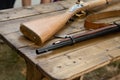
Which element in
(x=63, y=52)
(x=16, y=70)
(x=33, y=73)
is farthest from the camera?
(x=16, y=70)

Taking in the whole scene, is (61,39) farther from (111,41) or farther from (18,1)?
(18,1)

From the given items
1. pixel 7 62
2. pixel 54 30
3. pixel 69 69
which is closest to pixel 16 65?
pixel 7 62

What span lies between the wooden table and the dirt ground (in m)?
0.54

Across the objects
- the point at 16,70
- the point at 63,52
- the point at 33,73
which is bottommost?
the point at 16,70

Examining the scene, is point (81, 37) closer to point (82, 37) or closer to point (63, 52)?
point (82, 37)

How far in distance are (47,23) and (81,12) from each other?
0.96 feet

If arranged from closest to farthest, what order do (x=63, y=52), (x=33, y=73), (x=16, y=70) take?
1. (x=63, y=52)
2. (x=33, y=73)
3. (x=16, y=70)

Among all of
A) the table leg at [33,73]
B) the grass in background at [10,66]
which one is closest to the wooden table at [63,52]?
the table leg at [33,73]

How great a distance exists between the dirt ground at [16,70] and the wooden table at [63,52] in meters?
0.54

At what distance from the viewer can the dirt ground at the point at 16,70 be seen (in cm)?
173

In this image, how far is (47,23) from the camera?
41.9 inches

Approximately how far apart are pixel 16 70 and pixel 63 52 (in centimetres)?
86

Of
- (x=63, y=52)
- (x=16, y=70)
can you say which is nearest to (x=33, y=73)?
(x=63, y=52)

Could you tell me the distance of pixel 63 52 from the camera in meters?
1.00
